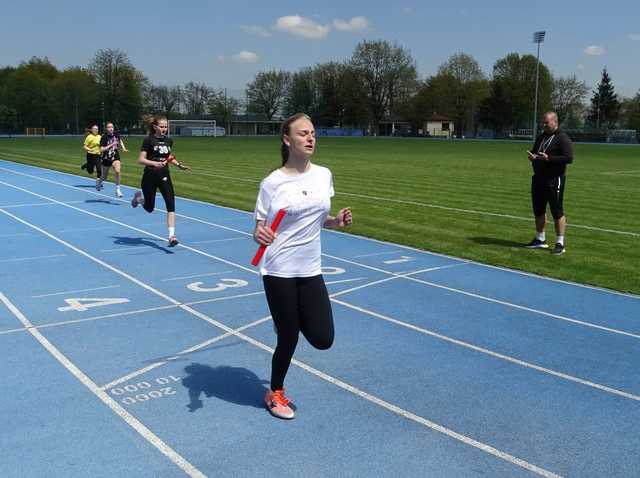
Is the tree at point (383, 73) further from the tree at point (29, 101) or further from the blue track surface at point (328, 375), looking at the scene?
the blue track surface at point (328, 375)

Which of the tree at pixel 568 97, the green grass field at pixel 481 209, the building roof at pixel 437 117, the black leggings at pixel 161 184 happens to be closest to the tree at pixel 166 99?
the building roof at pixel 437 117

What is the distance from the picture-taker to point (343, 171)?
27844 millimetres

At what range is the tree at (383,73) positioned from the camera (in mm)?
109438

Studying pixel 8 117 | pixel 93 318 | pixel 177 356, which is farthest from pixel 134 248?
pixel 8 117

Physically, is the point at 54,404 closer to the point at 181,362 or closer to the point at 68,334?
the point at 181,362

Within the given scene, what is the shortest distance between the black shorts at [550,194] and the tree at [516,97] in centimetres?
9920

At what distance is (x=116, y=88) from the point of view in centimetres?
10775

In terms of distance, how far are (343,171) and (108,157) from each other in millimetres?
12007

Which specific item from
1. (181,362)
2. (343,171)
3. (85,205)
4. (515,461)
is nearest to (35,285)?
(181,362)

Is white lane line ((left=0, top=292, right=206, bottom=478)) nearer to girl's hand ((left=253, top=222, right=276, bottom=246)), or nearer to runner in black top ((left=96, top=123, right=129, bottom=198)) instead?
girl's hand ((left=253, top=222, right=276, bottom=246))

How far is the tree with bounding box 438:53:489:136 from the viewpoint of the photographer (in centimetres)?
10988

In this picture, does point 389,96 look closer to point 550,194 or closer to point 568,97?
point 568,97

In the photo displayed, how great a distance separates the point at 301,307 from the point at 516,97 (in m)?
107

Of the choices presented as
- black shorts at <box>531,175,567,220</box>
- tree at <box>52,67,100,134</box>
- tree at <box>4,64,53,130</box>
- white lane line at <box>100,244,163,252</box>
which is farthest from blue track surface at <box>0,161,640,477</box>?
tree at <box>4,64,53,130</box>
